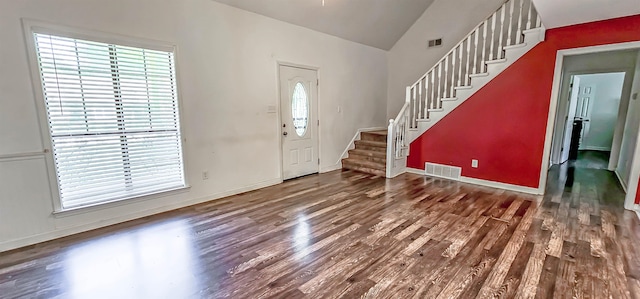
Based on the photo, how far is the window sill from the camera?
112 inches

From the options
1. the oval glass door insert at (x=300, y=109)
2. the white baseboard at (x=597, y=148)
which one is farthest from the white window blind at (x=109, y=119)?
the white baseboard at (x=597, y=148)

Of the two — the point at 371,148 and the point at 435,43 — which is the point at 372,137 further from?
the point at 435,43

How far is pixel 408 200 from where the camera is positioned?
3.88 meters

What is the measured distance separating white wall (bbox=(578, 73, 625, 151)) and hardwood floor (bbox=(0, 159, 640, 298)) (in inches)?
226

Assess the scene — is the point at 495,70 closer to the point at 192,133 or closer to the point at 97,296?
the point at 192,133

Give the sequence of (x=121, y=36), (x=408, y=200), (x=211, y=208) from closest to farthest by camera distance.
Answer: (x=121, y=36) < (x=211, y=208) < (x=408, y=200)

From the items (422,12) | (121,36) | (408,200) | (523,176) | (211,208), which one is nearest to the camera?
(121,36)

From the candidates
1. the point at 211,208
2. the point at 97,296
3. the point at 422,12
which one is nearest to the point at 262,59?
the point at 211,208

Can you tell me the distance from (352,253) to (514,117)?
3517 millimetres

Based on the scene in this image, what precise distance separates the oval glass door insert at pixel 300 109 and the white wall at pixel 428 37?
2799 mm

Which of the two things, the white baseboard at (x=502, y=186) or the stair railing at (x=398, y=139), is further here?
the stair railing at (x=398, y=139)

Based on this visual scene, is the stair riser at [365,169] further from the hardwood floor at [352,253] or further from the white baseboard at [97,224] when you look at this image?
the white baseboard at [97,224]

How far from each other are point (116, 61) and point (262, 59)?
6.21 ft

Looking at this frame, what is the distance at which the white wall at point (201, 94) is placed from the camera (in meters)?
2.57
